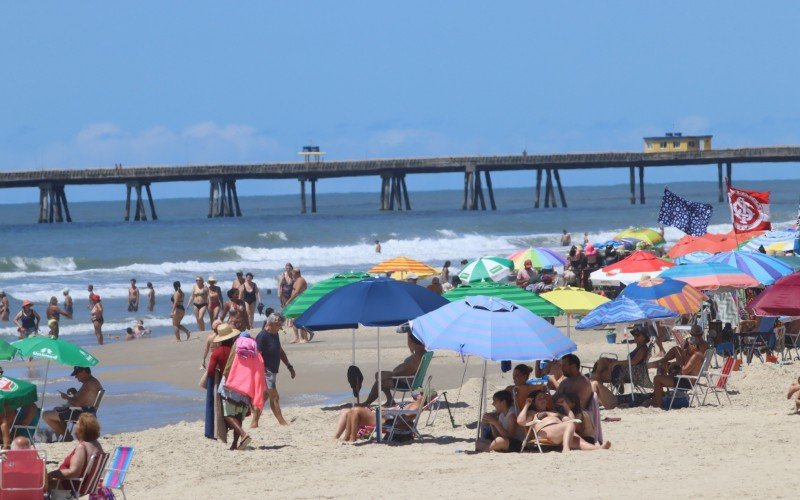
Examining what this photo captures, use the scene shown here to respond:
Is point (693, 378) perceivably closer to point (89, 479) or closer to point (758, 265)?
point (758, 265)

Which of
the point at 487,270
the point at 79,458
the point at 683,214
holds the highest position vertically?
the point at 683,214

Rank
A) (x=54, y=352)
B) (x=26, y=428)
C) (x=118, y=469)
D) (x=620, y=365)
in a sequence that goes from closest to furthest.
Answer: (x=118, y=469) → (x=26, y=428) → (x=54, y=352) → (x=620, y=365)

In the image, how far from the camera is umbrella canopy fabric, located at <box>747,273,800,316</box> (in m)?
9.85

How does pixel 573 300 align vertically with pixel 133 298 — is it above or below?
above

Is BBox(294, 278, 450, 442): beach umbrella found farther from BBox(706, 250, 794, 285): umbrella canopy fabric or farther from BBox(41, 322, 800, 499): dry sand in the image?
BBox(706, 250, 794, 285): umbrella canopy fabric

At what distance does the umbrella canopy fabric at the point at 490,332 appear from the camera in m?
8.38

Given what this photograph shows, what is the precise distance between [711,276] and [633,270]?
1.92 metres

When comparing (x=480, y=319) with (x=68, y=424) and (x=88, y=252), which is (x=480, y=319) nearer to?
(x=68, y=424)

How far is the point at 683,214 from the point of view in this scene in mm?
21000

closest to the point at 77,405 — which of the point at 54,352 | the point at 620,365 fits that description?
the point at 54,352

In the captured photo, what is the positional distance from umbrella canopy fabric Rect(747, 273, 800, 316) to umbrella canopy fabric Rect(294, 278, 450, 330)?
8.68ft

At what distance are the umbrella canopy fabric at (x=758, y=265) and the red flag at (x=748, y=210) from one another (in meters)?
2.61

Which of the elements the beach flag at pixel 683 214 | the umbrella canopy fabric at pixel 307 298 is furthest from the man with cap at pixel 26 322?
the beach flag at pixel 683 214

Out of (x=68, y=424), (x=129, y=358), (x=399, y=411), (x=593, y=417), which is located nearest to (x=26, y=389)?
(x=68, y=424)
